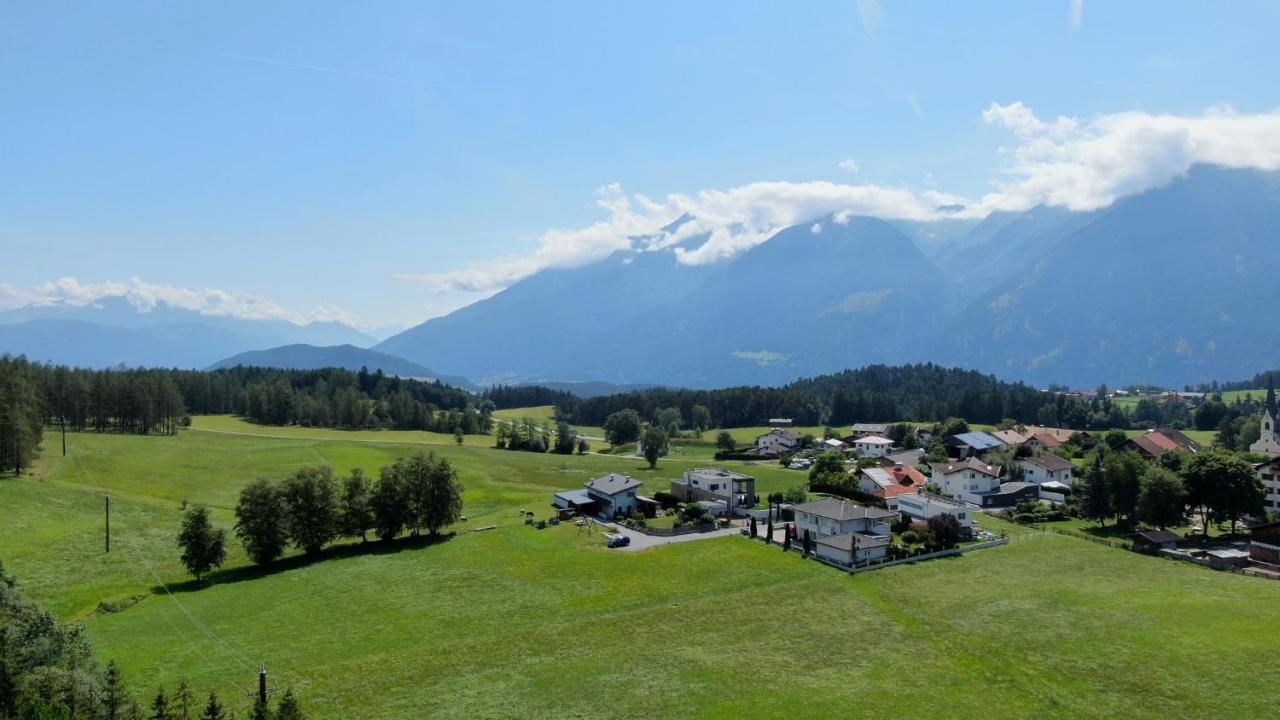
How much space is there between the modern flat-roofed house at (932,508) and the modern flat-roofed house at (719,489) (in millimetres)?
14785

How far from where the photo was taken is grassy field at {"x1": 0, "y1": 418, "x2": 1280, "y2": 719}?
104 feet

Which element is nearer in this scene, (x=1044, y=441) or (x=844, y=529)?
(x=844, y=529)

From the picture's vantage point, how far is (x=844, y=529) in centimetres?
5778

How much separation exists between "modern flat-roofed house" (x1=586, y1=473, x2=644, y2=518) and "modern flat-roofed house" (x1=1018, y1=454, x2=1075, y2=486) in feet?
157

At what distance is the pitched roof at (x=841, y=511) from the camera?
5838 cm

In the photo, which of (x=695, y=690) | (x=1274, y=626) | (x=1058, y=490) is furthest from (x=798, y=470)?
(x=695, y=690)

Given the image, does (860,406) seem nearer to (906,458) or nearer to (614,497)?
(906,458)

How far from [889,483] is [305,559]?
58162mm

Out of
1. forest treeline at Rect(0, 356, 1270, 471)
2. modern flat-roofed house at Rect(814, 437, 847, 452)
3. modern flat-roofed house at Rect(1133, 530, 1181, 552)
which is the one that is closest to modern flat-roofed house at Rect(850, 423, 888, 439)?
modern flat-roofed house at Rect(814, 437, 847, 452)

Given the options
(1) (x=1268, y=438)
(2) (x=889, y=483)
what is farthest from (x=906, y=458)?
(1) (x=1268, y=438)

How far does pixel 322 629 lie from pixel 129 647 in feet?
31.6

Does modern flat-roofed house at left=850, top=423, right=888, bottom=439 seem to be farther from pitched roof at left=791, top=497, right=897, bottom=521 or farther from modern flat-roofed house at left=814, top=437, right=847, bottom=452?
pitched roof at left=791, top=497, right=897, bottom=521

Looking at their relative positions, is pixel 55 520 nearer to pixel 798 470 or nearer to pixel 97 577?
pixel 97 577

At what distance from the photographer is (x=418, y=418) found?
515 feet
